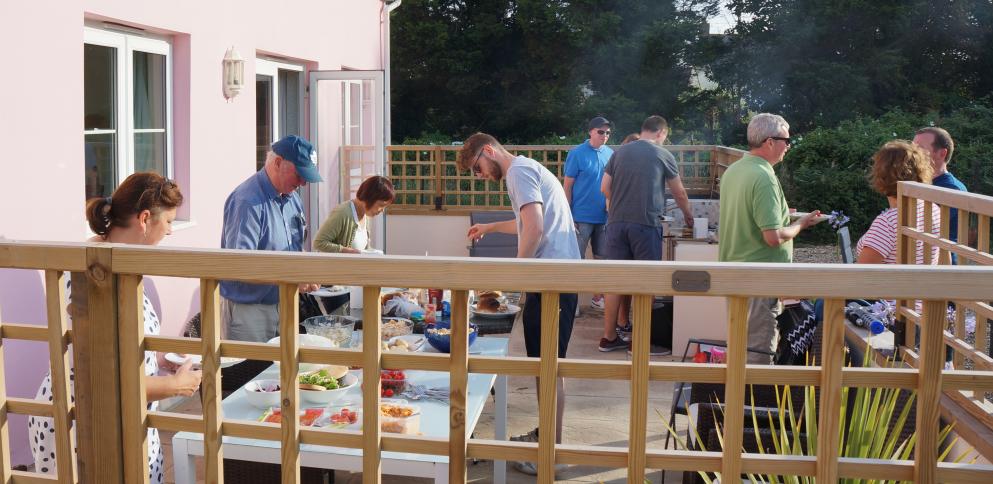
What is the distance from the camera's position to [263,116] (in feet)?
26.5

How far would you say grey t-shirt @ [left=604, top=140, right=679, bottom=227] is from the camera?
6555mm

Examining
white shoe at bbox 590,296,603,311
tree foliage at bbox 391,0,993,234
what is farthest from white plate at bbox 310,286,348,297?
tree foliage at bbox 391,0,993,234

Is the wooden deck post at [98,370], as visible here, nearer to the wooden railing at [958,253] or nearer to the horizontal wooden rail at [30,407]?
the horizontal wooden rail at [30,407]

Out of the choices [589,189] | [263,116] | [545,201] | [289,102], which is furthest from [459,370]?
[289,102]

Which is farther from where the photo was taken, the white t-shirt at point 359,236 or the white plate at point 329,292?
the white t-shirt at point 359,236

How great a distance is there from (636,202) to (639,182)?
14cm

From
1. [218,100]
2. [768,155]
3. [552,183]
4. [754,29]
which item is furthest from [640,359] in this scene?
[754,29]

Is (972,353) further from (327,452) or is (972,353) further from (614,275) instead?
(327,452)

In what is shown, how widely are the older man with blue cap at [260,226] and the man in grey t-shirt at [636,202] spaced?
9.72 feet

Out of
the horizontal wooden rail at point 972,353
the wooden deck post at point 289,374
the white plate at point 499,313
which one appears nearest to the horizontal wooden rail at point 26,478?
the wooden deck post at point 289,374

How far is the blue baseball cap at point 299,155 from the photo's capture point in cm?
402

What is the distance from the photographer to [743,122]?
2103 cm

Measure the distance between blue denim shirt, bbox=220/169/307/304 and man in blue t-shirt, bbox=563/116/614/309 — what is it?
4132 millimetres

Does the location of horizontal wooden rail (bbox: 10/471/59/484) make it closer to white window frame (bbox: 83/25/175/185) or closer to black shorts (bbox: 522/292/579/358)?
black shorts (bbox: 522/292/579/358)
